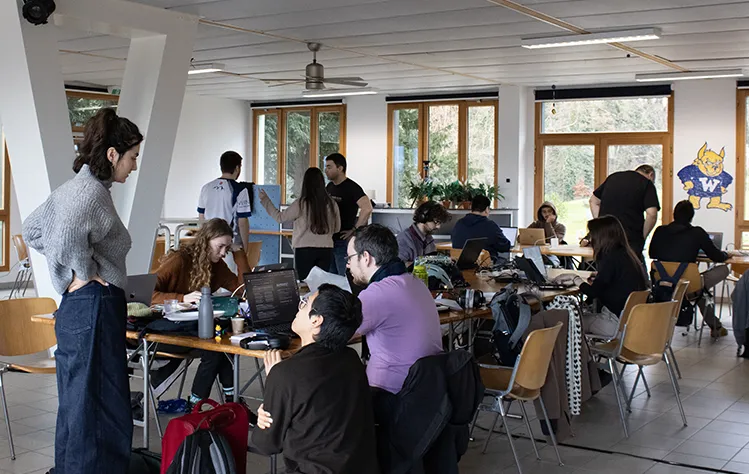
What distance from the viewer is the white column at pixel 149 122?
7.05 m

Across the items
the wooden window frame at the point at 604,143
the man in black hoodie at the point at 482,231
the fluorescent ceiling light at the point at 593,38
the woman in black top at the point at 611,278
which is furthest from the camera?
the wooden window frame at the point at 604,143

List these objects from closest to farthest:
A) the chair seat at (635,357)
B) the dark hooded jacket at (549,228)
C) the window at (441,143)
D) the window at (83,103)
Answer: the chair seat at (635,357) → the dark hooded jacket at (549,228) → the window at (83,103) → the window at (441,143)

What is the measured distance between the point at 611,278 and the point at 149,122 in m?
3.82

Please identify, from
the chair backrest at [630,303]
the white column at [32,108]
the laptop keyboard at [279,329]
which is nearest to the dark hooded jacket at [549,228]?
the chair backrest at [630,303]

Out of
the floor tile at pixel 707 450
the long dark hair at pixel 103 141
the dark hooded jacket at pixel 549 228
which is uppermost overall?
the long dark hair at pixel 103 141

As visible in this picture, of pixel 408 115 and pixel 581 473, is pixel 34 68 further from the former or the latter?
pixel 408 115

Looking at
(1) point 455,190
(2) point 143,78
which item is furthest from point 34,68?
(1) point 455,190

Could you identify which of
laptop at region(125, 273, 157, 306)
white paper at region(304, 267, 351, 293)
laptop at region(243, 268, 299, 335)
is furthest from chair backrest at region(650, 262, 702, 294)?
laptop at region(125, 273, 157, 306)

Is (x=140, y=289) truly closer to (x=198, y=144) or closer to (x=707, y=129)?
(x=707, y=129)

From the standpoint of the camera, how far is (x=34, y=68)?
6.29m

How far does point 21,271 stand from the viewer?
10.9m

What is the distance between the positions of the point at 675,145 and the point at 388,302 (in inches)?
388

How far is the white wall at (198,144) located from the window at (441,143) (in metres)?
3.05

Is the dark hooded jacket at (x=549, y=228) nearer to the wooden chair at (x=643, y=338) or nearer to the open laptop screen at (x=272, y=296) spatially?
the wooden chair at (x=643, y=338)
